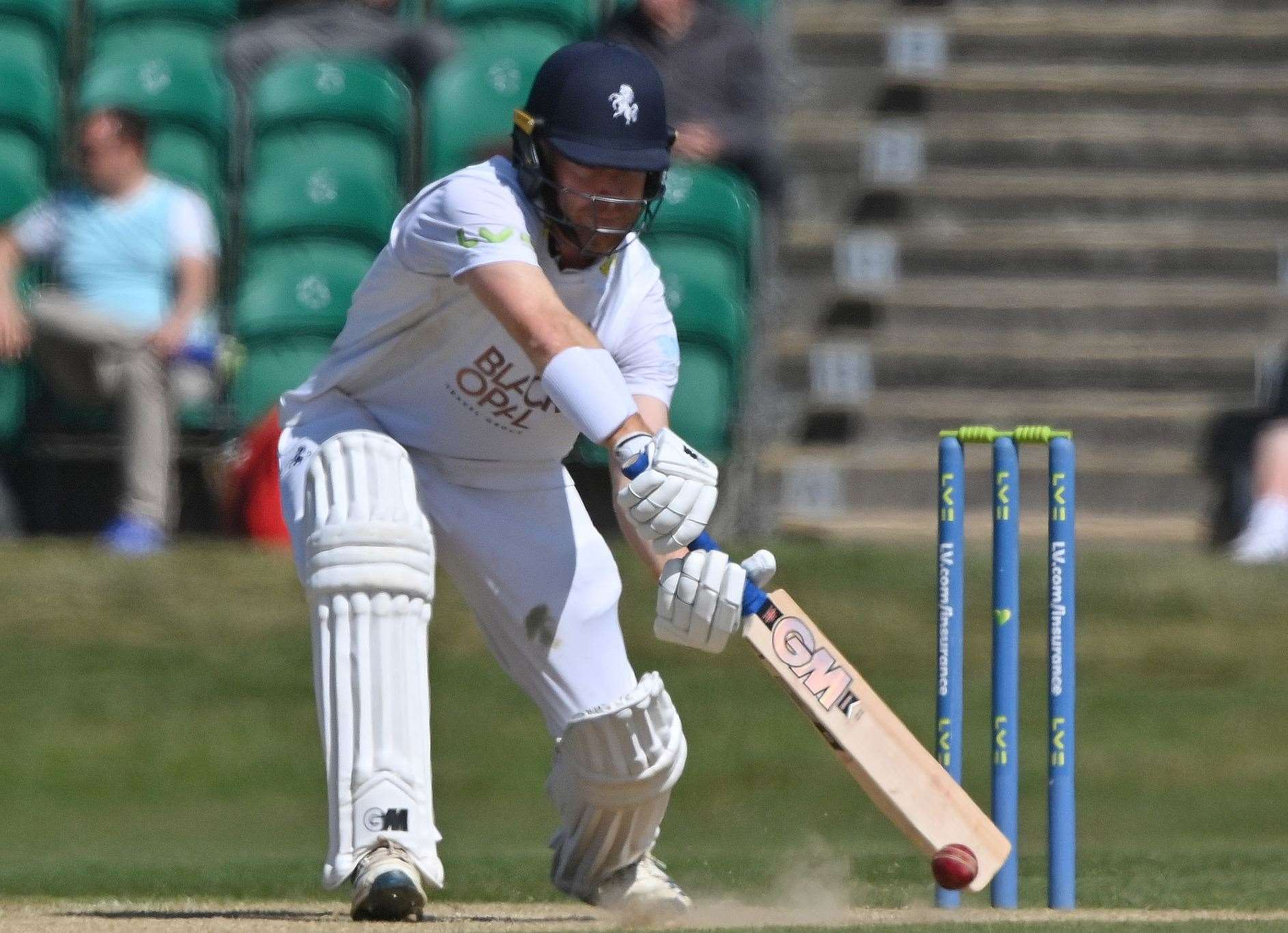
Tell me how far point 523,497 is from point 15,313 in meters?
4.08

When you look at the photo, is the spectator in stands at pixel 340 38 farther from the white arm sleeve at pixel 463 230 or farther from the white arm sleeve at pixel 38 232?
the white arm sleeve at pixel 463 230

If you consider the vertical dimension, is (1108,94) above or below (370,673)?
above

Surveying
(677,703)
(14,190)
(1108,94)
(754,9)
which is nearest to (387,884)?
(677,703)

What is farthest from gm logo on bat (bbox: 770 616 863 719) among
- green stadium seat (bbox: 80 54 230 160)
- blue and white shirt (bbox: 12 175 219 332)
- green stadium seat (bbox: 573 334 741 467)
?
green stadium seat (bbox: 80 54 230 160)

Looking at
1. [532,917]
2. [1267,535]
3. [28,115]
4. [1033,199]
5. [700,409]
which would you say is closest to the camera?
[532,917]

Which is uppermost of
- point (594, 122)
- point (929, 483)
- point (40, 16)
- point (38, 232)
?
point (594, 122)

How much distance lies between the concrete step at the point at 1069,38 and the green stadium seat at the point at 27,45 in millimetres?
3021

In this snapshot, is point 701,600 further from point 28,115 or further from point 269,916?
point 28,115

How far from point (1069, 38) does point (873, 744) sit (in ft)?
22.2

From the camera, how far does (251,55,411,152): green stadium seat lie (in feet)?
27.2

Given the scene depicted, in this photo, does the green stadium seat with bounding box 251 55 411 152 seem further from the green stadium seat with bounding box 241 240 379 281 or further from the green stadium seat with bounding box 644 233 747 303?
the green stadium seat with bounding box 644 233 747 303

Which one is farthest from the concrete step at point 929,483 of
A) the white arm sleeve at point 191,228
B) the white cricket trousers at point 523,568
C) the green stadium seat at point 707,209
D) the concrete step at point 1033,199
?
the white cricket trousers at point 523,568

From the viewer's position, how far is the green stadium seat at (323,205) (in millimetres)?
8031

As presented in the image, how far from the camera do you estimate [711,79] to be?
8008 millimetres
